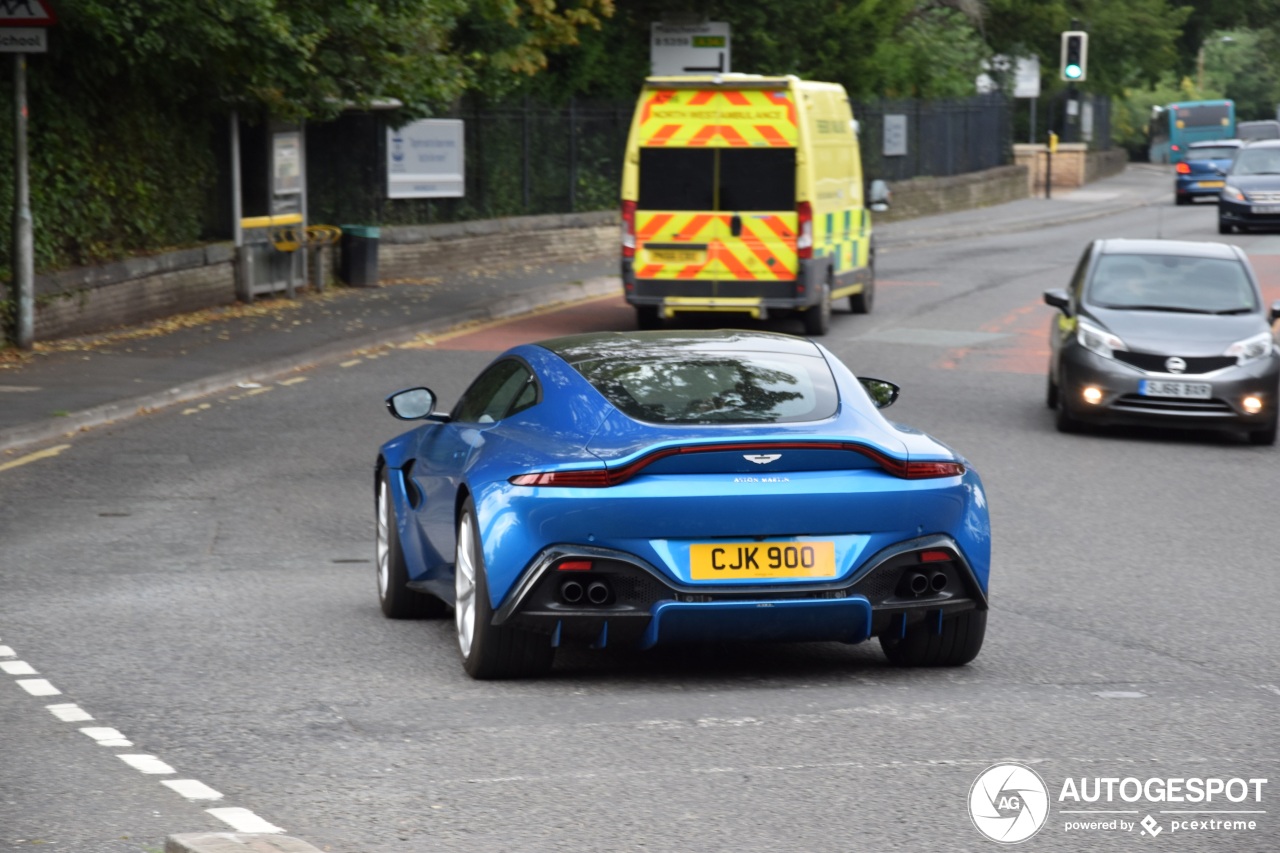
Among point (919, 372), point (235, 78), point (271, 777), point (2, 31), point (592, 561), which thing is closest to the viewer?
point (271, 777)

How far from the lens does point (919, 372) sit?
19.5 metres

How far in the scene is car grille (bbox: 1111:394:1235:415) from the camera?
606 inches

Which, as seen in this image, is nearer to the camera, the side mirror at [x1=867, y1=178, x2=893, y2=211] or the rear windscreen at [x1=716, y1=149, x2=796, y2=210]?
the rear windscreen at [x1=716, y1=149, x2=796, y2=210]

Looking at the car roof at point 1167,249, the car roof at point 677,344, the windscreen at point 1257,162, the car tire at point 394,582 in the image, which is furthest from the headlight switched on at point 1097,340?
the windscreen at point 1257,162

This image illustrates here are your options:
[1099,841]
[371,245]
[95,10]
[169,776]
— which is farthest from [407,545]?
[371,245]

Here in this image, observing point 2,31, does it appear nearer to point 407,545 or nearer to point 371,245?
point 371,245

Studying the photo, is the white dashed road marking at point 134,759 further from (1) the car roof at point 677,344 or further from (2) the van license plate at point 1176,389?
(2) the van license plate at point 1176,389

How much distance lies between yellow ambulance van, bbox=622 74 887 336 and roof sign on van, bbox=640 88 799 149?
10mm

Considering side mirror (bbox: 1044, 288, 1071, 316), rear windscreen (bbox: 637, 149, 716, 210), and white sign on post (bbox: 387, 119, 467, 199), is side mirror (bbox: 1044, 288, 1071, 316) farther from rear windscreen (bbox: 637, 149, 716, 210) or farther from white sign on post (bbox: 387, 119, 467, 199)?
white sign on post (bbox: 387, 119, 467, 199)

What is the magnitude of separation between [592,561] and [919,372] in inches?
503

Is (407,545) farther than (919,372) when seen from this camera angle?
No

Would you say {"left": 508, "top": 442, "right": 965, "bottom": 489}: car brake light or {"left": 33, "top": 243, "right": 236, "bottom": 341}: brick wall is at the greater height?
{"left": 508, "top": 442, "right": 965, "bottom": 489}: car brake light

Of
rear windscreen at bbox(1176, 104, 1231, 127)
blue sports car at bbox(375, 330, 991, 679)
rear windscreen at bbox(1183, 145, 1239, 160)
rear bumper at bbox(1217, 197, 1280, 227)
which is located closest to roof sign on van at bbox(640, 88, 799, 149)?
blue sports car at bbox(375, 330, 991, 679)

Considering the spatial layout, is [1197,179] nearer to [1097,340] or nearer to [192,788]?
[1097,340]
